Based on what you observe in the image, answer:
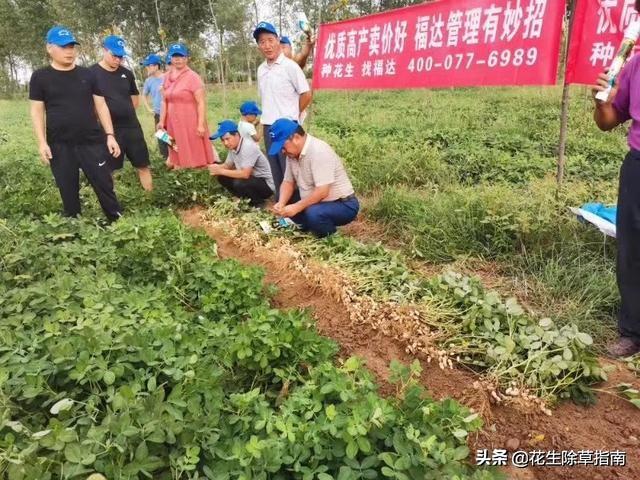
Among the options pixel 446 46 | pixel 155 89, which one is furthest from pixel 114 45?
pixel 446 46

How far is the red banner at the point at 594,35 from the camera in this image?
3.09 m

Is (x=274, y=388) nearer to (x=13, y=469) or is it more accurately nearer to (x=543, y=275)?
(x=13, y=469)

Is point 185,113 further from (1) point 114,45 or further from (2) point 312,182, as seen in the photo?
(2) point 312,182

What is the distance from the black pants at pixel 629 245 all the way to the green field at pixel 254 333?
210 mm

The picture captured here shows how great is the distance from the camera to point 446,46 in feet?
14.2

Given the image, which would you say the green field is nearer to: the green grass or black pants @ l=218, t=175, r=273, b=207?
the green grass

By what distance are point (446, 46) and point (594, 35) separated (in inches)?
54.4

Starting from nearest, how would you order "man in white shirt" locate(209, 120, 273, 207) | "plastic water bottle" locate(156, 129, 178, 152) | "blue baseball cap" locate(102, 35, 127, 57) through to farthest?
"blue baseball cap" locate(102, 35, 127, 57) → "man in white shirt" locate(209, 120, 273, 207) → "plastic water bottle" locate(156, 129, 178, 152)

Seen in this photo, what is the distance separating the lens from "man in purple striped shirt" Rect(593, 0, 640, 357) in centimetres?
230

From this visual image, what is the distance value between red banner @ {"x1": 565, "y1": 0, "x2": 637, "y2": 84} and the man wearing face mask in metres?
3.89

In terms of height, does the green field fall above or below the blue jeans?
below

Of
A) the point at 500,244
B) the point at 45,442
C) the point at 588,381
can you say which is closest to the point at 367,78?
the point at 500,244

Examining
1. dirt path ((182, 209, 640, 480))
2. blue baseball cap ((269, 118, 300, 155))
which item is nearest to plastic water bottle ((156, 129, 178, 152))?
blue baseball cap ((269, 118, 300, 155))

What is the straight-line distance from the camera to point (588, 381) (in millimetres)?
2221
